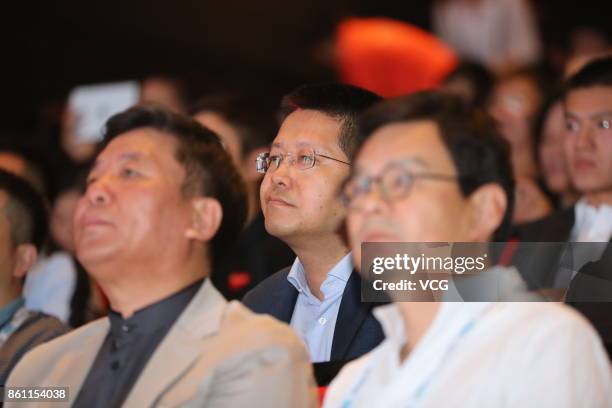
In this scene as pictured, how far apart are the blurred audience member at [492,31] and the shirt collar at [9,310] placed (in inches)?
137

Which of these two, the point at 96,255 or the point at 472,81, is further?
the point at 472,81

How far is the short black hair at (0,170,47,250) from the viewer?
103 inches

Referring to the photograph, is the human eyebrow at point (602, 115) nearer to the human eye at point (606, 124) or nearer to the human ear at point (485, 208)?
the human eye at point (606, 124)

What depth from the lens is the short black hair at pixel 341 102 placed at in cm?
242

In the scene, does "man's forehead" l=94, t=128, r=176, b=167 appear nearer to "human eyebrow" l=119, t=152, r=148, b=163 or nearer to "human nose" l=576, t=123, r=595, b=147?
"human eyebrow" l=119, t=152, r=148, b=163

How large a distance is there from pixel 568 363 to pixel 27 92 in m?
5.51

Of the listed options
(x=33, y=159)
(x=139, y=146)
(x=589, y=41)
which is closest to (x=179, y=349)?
(x=139, y=146)

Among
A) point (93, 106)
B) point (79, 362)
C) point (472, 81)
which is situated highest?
point (93, 106)

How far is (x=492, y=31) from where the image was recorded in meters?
5.86

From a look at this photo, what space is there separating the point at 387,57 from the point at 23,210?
3662mm

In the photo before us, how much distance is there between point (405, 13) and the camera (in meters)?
6.82

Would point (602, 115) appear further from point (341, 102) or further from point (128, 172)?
point (128, 172)

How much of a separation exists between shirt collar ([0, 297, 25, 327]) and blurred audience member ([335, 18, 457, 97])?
11.8ft

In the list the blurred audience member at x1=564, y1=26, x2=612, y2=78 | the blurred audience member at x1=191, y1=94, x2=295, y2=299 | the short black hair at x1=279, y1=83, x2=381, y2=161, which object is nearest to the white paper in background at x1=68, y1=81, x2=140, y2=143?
the blurred audience member at x1=191, y1=94, x2=295, y2=299
